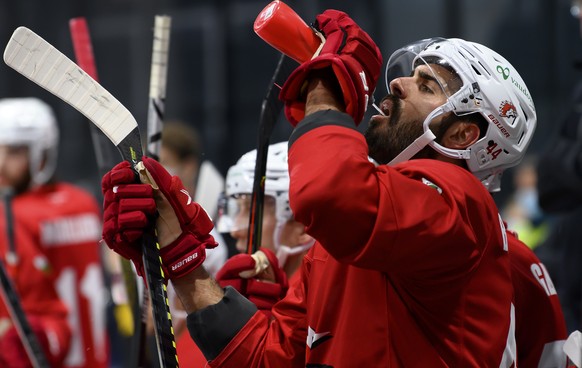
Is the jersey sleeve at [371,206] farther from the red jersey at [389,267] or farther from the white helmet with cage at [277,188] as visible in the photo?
the white helmet with cage at [277,188]

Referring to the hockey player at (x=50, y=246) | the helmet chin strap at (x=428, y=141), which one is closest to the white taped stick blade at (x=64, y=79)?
the helmet chin strap at (x=428, y=141)

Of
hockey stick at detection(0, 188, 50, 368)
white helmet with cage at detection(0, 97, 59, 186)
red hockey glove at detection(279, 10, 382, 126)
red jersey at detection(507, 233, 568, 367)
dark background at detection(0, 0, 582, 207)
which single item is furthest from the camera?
dark background at detection(0, 0, 582, 207)

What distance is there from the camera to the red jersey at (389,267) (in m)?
1.96

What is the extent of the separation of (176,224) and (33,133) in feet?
9.90

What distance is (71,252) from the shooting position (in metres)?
4.89

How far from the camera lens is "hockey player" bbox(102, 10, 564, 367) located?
1983 mm

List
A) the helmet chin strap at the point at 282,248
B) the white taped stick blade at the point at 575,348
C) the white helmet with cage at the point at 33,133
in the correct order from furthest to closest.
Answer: the white helmet with cage at the point at 33,133 < the helmet chin strap at the point at 282,248 < the white taped stick blade at the point at 575,348

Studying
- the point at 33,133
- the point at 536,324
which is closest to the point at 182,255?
the point at 536,324

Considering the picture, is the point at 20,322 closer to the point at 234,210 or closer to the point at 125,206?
the point at 234,210

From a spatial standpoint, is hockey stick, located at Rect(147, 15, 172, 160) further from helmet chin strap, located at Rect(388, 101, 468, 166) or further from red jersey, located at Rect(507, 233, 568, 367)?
red jersey, located at Rect(507, 233, 568, 367)

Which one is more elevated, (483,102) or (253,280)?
(483,102)

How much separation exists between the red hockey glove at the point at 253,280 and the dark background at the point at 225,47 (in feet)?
10.4

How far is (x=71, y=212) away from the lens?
16.3 feet

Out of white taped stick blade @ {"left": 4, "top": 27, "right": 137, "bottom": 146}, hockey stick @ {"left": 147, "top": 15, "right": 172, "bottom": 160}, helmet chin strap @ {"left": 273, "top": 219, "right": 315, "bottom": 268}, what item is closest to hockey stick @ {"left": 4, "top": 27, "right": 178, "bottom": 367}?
white taped stick blade @ {"left": 4, "top": 27, "right": 137, "bottom": 146}
